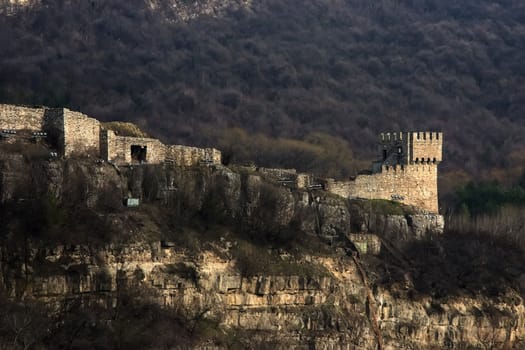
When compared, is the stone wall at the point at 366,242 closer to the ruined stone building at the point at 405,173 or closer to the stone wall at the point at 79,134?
the ruined stone building at the point at 405,173

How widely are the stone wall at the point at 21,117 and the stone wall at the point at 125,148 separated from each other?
353 cm

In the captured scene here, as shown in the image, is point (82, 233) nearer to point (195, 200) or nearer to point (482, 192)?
point (195, 200)

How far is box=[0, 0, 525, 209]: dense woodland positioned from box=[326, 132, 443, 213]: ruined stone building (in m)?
27.3

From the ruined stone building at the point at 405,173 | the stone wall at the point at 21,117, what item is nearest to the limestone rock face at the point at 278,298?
the stone wall at the point at 21,117

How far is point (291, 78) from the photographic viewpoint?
158 meters

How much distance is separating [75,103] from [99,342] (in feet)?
237

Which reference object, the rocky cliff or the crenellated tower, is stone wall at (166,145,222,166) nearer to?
the rocky cliff

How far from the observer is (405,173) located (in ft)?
250

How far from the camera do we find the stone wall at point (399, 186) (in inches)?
2857

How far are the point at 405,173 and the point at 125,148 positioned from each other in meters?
20.0

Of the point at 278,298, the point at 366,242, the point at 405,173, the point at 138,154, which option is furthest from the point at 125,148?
the point at 405,173

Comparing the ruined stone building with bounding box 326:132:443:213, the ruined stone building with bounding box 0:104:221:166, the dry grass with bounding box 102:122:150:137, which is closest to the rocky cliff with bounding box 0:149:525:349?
the ruined stone building with bounding box 0:104:221:166

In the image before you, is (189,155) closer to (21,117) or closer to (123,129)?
(123,129)

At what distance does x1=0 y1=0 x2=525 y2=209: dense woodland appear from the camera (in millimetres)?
126750
